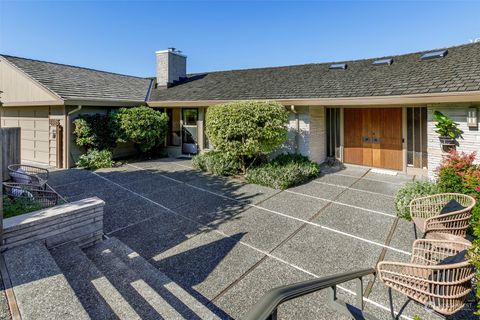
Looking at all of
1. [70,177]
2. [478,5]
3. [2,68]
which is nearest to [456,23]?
[478,5]

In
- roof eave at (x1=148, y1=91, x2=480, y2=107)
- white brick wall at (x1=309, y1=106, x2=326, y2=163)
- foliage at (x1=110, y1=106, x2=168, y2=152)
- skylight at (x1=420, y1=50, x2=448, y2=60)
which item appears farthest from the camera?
foliage at (x1=110, y1=106, x2=168, y2=152)

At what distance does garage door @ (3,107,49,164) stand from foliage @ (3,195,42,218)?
8120mm

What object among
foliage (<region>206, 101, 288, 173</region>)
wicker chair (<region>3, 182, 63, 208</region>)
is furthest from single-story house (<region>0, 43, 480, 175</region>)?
wicker chair (<region>3, 182, 63, 208</region>)

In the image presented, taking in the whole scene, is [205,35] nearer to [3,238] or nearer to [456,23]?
[456,23]

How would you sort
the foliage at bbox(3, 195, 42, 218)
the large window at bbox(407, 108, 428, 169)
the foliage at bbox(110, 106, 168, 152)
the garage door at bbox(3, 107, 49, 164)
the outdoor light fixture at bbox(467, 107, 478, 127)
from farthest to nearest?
1. the garage door at bbox(3, 107, 49, 164)
2. the foliage at bbox(110, 106, 168, 152)
3. the large window at bbox(407, 108, 428, 169)
4. the outdoor light fixture at bbox(467, 107, 478, 127)
5. the foliage at bbox(3, 195, 42, 218)

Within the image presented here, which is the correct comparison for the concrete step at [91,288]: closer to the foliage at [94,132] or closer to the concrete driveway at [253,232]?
the concrete driveway at [253,232]

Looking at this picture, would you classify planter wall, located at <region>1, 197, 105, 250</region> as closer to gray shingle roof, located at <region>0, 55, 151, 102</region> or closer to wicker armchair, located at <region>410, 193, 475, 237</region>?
wicker armchair, located at <region>410, 193, 475, 237</region>

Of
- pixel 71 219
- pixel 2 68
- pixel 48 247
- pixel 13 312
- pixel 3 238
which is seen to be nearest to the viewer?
pixel 13 312

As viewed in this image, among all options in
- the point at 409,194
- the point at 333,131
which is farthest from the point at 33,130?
the point at 409,194

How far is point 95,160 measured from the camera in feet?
34.6

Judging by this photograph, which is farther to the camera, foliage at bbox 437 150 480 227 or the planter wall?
foliage at bbox 437 150 480 227

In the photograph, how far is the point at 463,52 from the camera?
9.07 meters

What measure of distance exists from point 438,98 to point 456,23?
26.0ft

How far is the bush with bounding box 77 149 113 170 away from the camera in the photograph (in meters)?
10.4
